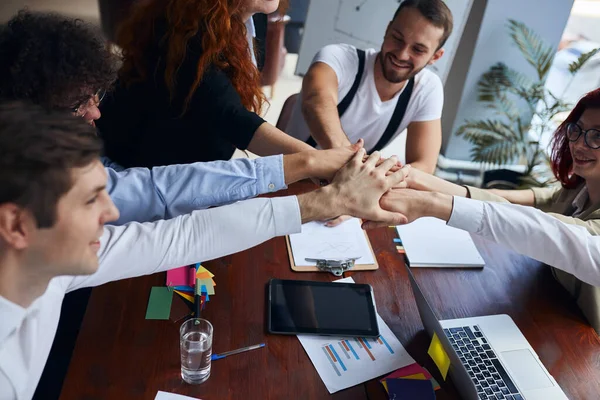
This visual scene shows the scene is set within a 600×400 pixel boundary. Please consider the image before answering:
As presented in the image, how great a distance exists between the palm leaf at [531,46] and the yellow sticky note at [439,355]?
2377 millimetres

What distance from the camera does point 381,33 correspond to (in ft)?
10.9

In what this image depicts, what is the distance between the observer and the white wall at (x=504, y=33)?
312 cm

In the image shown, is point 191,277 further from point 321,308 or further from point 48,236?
point 48,236

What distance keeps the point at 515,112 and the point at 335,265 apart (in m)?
2.35

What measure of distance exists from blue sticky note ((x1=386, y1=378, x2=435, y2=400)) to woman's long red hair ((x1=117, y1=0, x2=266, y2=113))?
1053mm

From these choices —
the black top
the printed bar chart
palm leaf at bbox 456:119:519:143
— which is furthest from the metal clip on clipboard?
palm leaf at bbox 456:119:519:143

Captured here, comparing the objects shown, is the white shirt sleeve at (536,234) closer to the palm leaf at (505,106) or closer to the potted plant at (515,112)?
the potted plant at (515,112)

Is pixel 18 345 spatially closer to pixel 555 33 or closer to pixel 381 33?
pixel 381 33

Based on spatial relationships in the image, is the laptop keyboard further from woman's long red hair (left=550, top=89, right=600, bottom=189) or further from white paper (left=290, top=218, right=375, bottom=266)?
woman's long red hair (left=550, top=89, right=600, bottom=189)

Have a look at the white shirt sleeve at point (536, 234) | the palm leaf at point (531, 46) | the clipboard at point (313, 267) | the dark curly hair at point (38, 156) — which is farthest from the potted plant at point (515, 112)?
the dark curly hair at point (38, 156)

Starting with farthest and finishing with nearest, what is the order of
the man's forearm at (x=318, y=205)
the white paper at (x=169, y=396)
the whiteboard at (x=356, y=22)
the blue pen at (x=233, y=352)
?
1. the whiteboard at (x=356, y=22)
2. the man's forearm at (x=318, y=205)
3. the blue pen at (x=233, y=352)
4. the white paper at (x=169, y=396)

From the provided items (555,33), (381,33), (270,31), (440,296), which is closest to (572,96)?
(555,33)

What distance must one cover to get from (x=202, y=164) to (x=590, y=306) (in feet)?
3.86

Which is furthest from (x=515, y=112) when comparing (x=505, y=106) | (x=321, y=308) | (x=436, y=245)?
(x=321, y=308)
